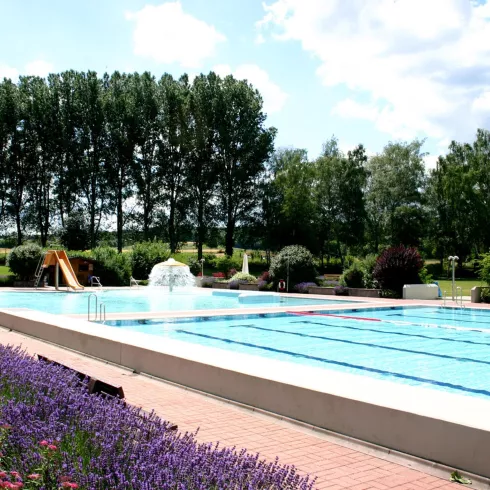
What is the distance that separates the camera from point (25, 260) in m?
30.8

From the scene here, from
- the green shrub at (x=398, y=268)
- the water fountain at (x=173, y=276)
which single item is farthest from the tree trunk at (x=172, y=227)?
the green shrub at (x=398, y=268)

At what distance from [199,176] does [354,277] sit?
77.5 feet

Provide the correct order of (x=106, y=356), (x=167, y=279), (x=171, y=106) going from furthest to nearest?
(x=171, y=106)
(x=167, y=279)
(x=106, y=356)

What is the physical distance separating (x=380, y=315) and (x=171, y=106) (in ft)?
112

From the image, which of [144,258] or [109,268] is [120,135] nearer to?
[144,258]

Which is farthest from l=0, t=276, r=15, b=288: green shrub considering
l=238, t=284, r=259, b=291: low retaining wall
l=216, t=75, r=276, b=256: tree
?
l=216, t=75, r=276, b=256: tree

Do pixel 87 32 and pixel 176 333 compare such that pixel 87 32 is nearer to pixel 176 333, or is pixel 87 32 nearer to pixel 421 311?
pixel 176 333

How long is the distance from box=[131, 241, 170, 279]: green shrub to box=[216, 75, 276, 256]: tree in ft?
41.3

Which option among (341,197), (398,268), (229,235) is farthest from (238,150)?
(398,268)

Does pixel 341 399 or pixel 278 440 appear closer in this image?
pixel 278 440

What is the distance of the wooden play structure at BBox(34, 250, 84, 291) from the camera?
28188 mm

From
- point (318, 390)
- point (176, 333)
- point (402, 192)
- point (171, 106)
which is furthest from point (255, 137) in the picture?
point (318, 390)

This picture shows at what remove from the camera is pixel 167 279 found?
31.0m

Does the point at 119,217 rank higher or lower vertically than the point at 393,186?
lower
